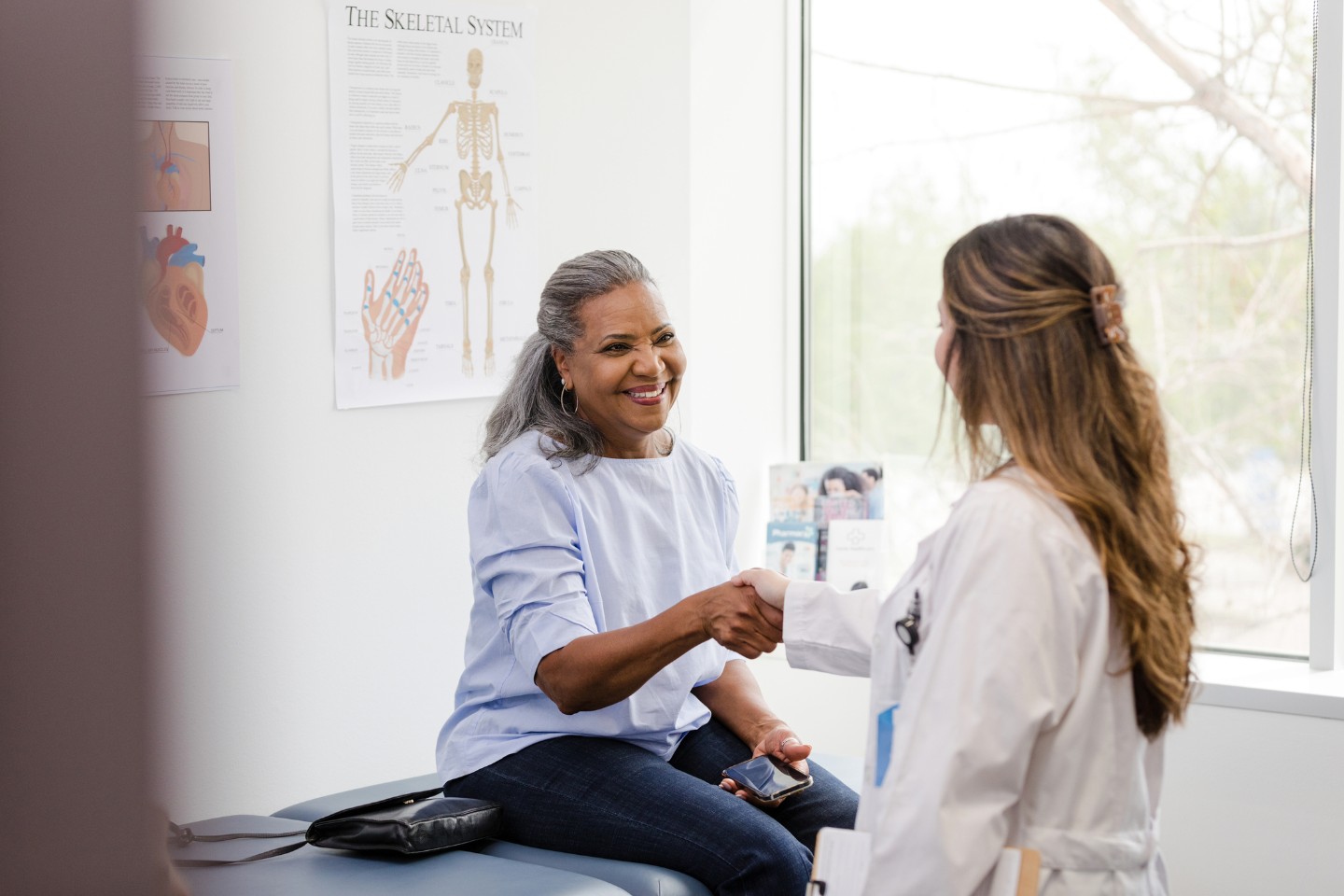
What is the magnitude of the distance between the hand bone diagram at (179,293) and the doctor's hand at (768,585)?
1.28m

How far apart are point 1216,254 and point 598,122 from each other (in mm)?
1669

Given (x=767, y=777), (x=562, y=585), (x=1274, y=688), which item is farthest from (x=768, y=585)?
(x=1274, y=688)

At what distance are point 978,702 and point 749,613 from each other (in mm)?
647

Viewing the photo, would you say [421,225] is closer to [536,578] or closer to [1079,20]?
[536,578]

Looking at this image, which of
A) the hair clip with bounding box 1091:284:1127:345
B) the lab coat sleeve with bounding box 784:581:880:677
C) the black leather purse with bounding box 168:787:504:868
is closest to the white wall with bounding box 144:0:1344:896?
A: the black leather purse with bounding box 168:787:504:868

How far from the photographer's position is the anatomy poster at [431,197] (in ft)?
9.70

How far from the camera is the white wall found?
2.79 m

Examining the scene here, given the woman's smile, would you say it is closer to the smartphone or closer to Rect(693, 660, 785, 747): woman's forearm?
Rect(693, 660, 785, 747): woman's forearm

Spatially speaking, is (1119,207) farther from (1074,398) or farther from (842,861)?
(842,861)

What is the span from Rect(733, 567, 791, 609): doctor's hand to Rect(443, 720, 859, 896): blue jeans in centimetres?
39

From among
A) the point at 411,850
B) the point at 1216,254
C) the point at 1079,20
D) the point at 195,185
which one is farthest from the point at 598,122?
the point at 411,850

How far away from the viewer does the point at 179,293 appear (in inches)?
104

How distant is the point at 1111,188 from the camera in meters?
3.76

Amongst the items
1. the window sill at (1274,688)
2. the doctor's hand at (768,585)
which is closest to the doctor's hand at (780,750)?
the doctor's hand at (768,585)
